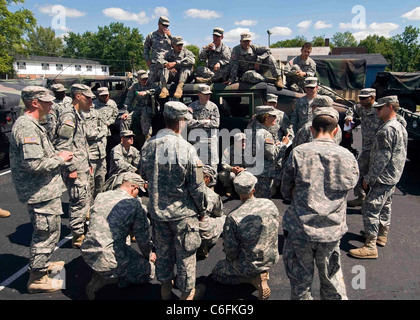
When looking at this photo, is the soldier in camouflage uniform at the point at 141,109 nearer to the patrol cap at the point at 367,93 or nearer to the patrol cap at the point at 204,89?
the patrol cap at the point at 204,89

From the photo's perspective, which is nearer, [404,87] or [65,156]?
[65,156]

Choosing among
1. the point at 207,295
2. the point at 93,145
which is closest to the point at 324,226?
the point at 207,295

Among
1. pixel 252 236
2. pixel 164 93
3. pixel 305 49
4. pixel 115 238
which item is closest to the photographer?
pixel 252 236

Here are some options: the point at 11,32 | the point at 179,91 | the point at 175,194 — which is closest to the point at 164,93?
the point at 179,91

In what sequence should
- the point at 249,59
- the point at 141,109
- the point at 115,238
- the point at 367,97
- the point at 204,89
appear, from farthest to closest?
1. the point at 249,59
2. the point at 141,109
3. the point at 204,89
4. the point at 367,97
5. the point at 115,238

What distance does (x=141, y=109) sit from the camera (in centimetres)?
578

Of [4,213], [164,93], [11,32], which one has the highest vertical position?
[11,32]

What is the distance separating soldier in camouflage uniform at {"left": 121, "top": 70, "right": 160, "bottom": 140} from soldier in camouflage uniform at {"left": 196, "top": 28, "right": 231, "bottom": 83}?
1.15m

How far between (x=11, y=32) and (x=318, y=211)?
34.4 metres

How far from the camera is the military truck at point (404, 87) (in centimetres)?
1286

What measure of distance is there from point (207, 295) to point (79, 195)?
7.08 ft

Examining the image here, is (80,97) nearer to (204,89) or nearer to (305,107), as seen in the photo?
(204,89)
